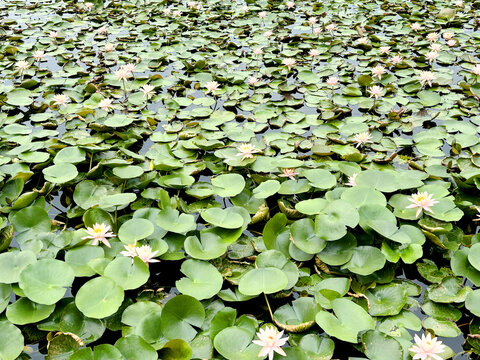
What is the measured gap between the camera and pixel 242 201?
7.56 ft

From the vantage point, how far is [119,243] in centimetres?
199

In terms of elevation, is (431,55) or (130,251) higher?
(431,55)

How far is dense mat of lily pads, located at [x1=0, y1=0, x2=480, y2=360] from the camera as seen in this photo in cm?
161

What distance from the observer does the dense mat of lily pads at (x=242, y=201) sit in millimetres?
1606

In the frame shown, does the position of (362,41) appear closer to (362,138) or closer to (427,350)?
(362,138)

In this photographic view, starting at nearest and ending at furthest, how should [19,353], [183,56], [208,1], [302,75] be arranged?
[19,353], [302,75], [183,56], [208,1]

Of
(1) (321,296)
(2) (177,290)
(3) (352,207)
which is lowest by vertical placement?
(2) (177,290)

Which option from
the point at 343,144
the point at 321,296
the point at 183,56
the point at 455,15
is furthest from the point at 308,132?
the point at 455,15

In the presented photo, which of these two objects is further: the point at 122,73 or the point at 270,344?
the point at 122,73

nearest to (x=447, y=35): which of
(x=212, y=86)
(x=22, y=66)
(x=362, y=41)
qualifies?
(x=362, y=41)

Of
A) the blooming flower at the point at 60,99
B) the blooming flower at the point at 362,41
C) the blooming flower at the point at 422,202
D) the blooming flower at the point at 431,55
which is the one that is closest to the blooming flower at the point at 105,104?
the blooming flower at the point at 60,99

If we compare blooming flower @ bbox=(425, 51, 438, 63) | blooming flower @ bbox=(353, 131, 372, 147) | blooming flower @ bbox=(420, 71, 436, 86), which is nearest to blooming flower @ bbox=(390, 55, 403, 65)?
blooming flower @ bbox=(425, 51, 438, 63)

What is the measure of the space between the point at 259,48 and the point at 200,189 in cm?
251

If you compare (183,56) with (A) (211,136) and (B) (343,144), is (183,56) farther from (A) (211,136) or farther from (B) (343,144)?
(B) (343,144)
